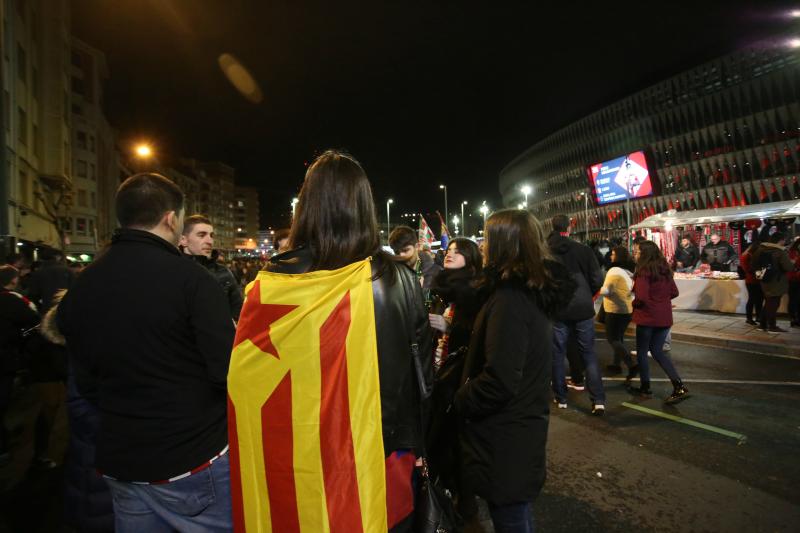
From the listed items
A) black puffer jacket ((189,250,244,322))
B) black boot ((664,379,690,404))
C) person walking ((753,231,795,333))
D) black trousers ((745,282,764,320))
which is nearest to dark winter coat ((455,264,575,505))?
black puffer jacket ((189,250,244,322))

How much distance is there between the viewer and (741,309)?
1238cm

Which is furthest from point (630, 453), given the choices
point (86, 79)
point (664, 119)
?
point (664, 119)

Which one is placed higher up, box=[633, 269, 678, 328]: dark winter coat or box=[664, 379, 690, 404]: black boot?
box=[633, 269, 678, 328]: dark winter coat

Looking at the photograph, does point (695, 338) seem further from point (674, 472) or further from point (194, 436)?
point (194, 436)

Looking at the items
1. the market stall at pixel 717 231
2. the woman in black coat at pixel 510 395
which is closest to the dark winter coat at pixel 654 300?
the woman in black coat at pixel 510 395

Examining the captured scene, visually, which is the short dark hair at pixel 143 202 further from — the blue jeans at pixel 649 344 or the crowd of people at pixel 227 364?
the blue jeans at pixel 649 344

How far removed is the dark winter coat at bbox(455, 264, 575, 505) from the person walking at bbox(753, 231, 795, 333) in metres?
10.7

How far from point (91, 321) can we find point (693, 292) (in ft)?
51.3

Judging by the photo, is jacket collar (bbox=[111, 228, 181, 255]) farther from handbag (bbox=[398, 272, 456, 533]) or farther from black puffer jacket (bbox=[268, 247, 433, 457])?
handbag (bbox=[398, 272, 456, 533])

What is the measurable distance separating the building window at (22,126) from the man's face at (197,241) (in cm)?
2407

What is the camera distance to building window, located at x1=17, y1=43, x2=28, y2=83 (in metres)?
21.4

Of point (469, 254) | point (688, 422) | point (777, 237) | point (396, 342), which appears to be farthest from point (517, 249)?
point (777, 237)

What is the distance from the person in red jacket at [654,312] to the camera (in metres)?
5.79

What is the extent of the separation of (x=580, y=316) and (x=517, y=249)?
3.42 meters
